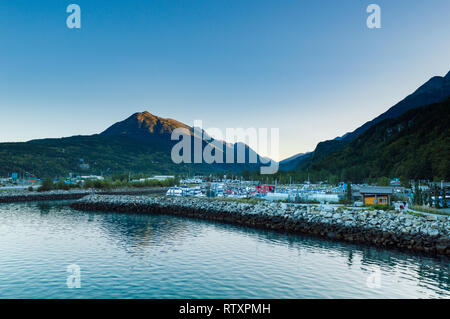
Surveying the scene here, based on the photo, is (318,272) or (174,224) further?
(174,224)

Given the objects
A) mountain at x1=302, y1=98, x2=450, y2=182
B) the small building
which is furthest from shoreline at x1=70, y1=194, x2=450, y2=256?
mountain at x1=302, y1=98, x2=450, y2=182

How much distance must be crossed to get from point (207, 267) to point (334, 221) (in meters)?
20.9

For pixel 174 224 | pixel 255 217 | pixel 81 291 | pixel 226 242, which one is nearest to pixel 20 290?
pixel 81 291

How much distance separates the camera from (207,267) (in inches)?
986

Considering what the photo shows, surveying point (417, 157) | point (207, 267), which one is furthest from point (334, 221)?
point (417, 157)

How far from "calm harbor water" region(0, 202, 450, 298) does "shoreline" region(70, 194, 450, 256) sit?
2960mm

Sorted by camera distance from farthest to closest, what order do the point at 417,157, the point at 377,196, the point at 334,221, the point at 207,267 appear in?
the point at 417,157
the point at 377,196
the point at 334,221
the point at 207,267

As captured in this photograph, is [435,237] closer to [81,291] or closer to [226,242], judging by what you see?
[226,242]

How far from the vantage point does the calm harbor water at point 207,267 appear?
19.9 m

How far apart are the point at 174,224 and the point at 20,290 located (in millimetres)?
28864

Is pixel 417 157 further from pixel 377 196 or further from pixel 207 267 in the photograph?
pixel 207 267

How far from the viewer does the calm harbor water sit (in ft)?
65.4

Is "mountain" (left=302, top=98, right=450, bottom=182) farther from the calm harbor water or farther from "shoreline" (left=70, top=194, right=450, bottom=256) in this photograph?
the calm harbor water
